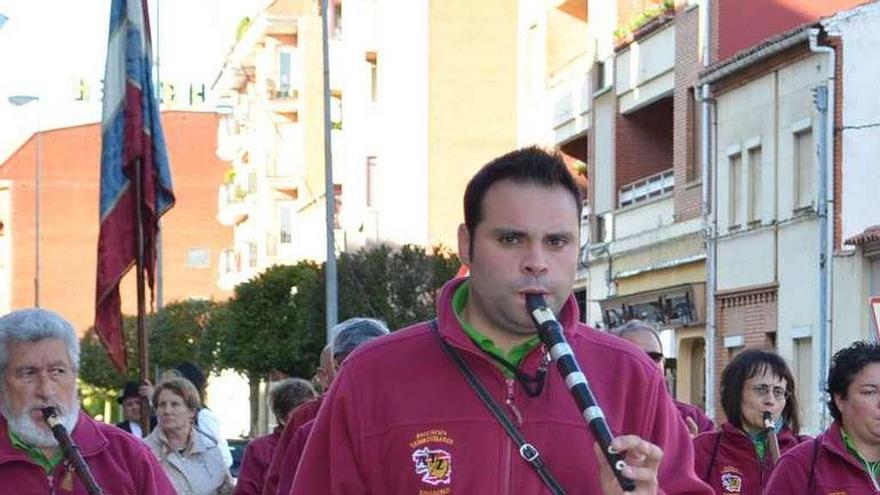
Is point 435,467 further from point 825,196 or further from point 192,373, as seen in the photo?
point 825,196

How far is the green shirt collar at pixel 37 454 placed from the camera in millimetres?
7441

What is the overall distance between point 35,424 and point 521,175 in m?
3.02

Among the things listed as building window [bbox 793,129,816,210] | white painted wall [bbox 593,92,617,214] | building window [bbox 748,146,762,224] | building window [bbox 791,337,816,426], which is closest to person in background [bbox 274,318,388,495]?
building window [bbox 791,337,816,426]

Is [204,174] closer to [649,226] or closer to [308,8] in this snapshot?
[308,8]

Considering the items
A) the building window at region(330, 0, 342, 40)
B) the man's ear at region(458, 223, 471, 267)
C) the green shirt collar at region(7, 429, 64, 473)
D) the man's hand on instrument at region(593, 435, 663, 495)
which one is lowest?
the green shirt collar at region(7, 429, 64, 473)

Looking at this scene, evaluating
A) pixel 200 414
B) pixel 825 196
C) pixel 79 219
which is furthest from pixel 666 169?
pixel 79 219

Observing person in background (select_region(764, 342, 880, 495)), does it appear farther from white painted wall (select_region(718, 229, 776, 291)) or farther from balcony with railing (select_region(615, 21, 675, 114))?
balcony with railing (select_region(615, 21, 675, 114))

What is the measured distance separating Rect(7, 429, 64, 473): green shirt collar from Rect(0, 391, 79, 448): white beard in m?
0.01

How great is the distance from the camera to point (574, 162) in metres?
47.6

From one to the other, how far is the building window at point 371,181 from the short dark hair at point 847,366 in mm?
55633

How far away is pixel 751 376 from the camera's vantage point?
10.5 m

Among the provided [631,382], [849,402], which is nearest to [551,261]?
[631,382]

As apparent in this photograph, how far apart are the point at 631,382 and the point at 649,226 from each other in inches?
1445

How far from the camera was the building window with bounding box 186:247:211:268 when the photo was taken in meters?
109
